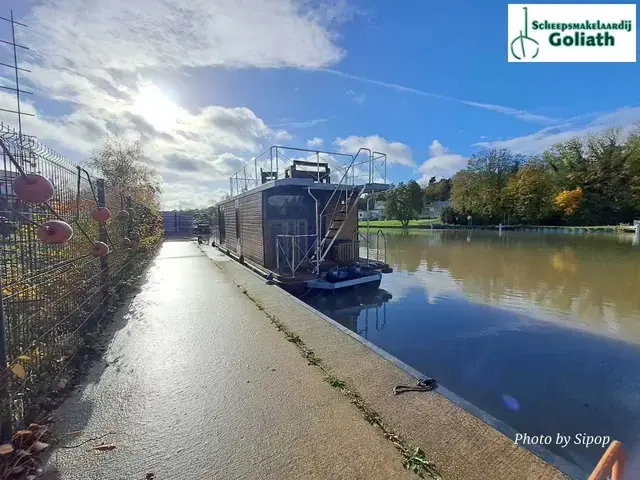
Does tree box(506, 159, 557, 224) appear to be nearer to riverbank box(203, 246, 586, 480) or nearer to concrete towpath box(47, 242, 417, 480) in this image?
riverbank box(203, 246, 586, 480)

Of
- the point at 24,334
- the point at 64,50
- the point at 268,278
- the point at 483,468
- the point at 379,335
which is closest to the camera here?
the point at 483,468

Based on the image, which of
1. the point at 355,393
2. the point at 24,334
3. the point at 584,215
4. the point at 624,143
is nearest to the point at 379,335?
the point at 355,393

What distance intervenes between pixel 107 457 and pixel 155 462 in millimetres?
324

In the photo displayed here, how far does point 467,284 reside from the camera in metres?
10.6

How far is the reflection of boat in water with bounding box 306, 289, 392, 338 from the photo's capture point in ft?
22.6

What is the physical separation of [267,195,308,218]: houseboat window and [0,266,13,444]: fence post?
24.6 ft

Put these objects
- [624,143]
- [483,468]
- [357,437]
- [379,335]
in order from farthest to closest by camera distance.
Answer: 1. [624,143]
2. [379,335]
3. [357,437]
4. [483,468]

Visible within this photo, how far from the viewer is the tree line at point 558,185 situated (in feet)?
119

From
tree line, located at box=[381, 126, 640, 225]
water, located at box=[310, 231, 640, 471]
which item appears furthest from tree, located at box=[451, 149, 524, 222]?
water, located at box=[310, 231, 640, 471]

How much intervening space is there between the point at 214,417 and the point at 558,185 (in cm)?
4839

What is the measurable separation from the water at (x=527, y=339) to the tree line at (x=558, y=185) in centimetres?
2437

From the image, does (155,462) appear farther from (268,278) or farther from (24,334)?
(268,278)

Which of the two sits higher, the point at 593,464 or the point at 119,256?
the point at 119,256

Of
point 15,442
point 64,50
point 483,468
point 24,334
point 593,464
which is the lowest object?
point 593,464
